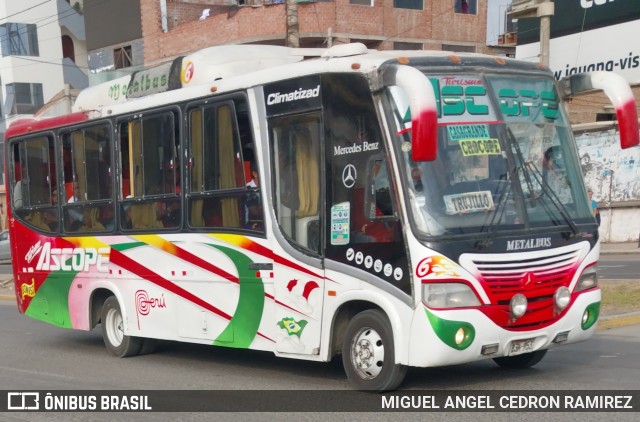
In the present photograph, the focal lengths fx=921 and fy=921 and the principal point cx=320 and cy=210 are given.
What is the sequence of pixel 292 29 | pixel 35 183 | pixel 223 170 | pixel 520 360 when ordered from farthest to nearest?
pixel 292 29 < pixel 35 183 < pixel 223 170 < pixel 520 360

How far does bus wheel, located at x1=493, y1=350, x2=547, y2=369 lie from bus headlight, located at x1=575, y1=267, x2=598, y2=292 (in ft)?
3.44

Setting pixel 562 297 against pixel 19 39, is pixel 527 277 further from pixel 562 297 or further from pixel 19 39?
pixel 19 39

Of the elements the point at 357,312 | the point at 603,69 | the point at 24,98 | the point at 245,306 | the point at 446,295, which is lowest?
the point at 245,306

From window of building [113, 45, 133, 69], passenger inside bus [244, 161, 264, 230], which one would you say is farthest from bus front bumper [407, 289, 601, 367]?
window of building [113, 45, 133, 69]

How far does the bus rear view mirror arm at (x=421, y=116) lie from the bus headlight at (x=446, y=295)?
1.20 meters

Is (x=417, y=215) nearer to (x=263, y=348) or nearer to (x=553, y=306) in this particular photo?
(x=553, y=306)

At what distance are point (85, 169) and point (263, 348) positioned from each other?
445 cm

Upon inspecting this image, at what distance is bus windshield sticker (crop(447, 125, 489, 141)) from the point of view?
8.12 m

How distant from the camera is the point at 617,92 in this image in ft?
28.3

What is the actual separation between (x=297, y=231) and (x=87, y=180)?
15.1ft

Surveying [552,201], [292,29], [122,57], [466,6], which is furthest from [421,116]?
[122,57]
